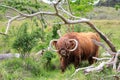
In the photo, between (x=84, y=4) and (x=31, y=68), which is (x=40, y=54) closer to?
(x=31, y=68)

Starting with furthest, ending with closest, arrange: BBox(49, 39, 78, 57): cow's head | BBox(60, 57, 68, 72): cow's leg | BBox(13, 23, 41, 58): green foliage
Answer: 1. BBox(60, 57, 68, 72): cow's leg
2. BBox(13, 23, 41, 58): green foliage
3. BBox(49, 39, 78, 57): cow's head

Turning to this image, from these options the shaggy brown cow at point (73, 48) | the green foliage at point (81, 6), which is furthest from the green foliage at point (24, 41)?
the green foliage at point (81, 6)

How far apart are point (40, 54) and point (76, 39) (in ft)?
5.35

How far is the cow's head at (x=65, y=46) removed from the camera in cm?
1236

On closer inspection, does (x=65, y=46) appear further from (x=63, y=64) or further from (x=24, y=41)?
(x=24, y=41)

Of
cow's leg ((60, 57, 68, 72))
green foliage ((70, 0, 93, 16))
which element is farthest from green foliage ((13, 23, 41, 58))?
green foliage ((70, 0, 93, 16))

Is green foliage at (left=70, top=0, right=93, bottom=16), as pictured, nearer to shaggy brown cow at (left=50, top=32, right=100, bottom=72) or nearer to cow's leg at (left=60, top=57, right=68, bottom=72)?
shaggy brown cow at (left=50, top=32, right=100, bottom=72)

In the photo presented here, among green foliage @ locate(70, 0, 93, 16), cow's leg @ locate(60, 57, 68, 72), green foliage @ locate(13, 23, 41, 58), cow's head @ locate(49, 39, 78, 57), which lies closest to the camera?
cow's head @ locate(49, 39, 78, 57)

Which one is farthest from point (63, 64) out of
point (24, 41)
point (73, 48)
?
point (24, 41)

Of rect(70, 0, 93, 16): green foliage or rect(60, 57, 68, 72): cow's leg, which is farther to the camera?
rect(70, 0, 93, 16): green foliage

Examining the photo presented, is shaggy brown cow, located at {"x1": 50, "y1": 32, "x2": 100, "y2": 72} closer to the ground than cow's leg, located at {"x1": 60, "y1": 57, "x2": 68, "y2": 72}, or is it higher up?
higher up

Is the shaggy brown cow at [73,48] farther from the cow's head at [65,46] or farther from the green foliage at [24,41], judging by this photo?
the green foliage at [24,41]

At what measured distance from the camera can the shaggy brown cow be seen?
40.8 feet

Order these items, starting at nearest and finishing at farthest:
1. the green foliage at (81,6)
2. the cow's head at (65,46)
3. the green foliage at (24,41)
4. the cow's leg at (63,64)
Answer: the cow's head at (65,46)
the green foliage at (24,41)
the cow's leg at (63,64)
the green foliage at (81,6)
